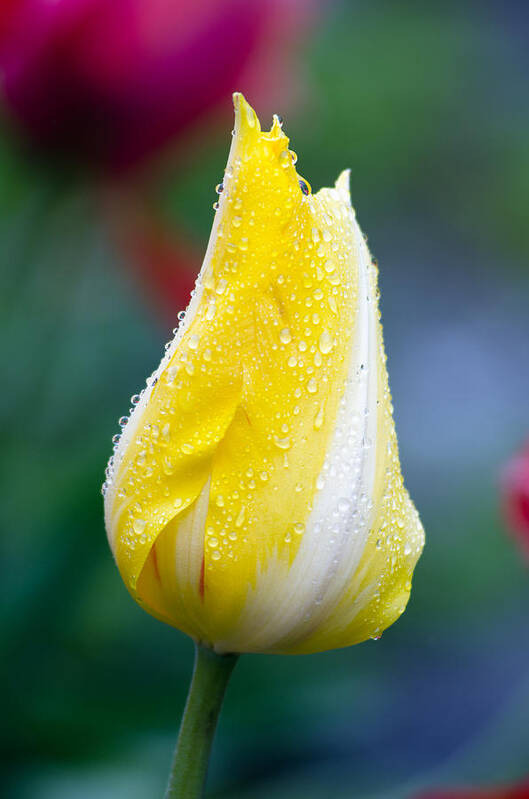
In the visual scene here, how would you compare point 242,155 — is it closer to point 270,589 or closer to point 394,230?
point 270,589

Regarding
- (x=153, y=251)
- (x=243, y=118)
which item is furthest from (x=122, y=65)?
(x=243, y=118)

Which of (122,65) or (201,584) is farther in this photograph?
(122,65)

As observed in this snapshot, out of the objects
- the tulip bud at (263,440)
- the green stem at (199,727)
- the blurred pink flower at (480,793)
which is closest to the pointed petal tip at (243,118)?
the tulip bud at (263,440)

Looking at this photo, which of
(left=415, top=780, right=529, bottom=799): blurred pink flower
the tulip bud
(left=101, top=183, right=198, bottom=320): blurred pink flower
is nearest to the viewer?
the tulip bud

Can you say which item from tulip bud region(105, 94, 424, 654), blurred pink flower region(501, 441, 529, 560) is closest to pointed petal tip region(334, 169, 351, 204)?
tulip bud region(105, 94, 424, 654)

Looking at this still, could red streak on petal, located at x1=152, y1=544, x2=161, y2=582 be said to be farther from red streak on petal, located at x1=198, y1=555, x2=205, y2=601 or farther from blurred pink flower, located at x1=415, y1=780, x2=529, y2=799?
blurred pink flower, located at x1=415, y1=780, x2=529, y2=799

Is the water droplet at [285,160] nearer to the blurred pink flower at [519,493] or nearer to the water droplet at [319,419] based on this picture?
the water droplet at [319,419]

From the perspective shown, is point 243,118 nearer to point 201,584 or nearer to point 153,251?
point 201,584
